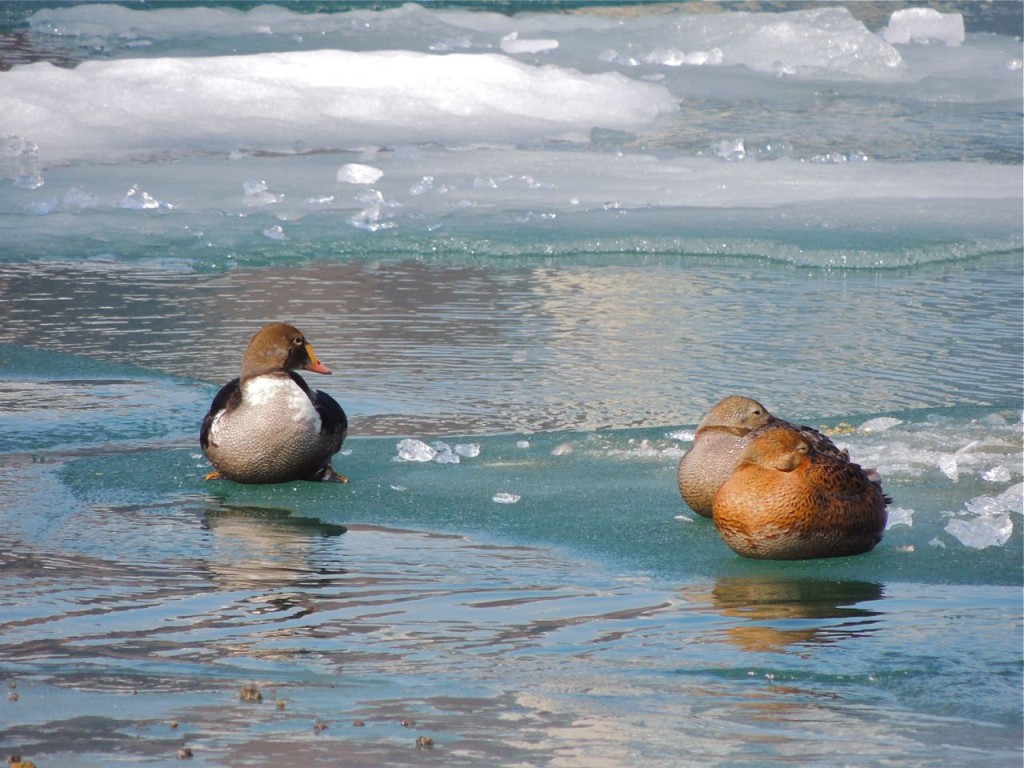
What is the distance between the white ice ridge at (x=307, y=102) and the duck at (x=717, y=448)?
1046 cm

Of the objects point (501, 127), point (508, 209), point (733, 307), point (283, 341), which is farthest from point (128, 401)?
point (501, 127)

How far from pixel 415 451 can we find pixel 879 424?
2097 mm

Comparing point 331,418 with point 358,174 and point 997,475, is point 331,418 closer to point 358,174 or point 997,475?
point 997,475

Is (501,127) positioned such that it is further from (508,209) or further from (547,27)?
(547,27)

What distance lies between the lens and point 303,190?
1345 cm

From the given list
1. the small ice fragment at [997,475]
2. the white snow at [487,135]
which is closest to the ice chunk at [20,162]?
the white snow at [487,135]

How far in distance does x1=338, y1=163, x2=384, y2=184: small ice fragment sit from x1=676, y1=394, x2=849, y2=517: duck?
8.53 metres

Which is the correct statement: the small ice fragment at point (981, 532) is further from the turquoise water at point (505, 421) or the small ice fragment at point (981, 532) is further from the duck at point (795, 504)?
the duck at point (795, 504)

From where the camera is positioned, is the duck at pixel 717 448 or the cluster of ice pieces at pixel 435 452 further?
the cluster of ice pieces at pixel 435 452

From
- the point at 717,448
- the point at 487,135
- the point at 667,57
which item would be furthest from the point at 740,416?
the point at 667,57

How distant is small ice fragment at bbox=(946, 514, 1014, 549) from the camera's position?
5.17 metres

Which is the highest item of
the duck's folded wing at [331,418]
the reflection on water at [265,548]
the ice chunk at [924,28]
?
the ice chunk at [924,28]

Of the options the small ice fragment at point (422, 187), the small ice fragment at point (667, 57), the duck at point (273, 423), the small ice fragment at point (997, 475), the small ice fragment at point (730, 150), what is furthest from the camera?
the small ice fragment at point (667, 57)

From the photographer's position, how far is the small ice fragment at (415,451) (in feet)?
21.1
